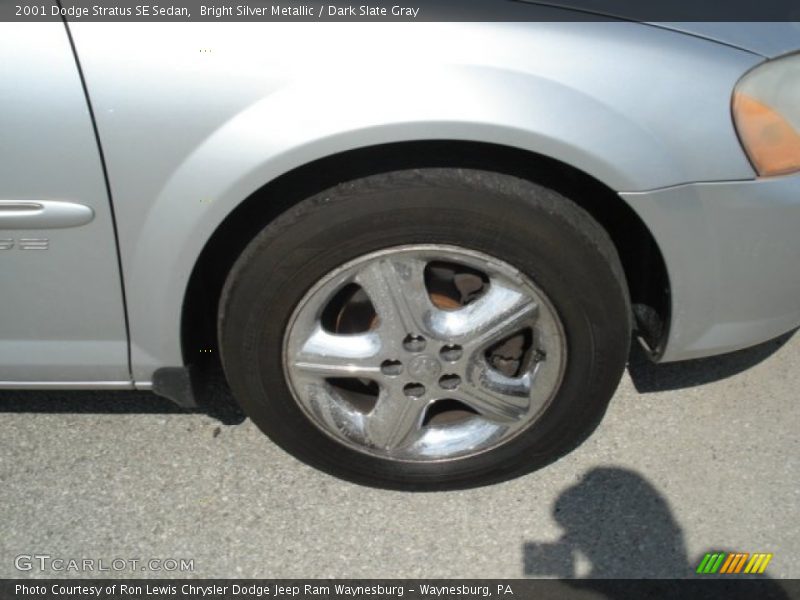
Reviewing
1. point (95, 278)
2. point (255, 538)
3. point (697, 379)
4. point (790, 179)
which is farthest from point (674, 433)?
point (95, 278)

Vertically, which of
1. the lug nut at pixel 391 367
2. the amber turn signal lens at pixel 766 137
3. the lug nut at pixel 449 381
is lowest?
the lug nut at pixel 449 381

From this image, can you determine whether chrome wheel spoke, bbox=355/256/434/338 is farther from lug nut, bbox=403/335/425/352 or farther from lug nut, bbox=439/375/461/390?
lug nut, bbox=439/375/461/390

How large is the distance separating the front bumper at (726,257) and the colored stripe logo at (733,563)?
1.72ft

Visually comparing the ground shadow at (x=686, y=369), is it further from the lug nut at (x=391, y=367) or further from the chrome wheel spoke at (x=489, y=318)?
the lug nut at (x=391, y=367)

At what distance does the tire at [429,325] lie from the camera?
74.2 inches

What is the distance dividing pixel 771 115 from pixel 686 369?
1068 mm

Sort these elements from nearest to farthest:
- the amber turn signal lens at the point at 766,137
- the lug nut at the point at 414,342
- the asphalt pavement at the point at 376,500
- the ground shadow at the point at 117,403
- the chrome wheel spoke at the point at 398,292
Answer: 1. the amber turn signal lens at the point at 766,137
2. the chrome wheel spoke at the point at 398,292
3. the lug nut at the point at 414,342
4. the asphalt pavement at the point at 376,500
5. the ground shadow at the point at 117,403

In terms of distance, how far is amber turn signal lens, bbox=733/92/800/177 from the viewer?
1819 millimetres

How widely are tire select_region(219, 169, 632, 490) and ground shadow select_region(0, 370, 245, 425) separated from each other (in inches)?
15.9

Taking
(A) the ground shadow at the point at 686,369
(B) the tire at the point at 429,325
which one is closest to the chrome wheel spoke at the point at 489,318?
(B) the tire at the point at 429,325

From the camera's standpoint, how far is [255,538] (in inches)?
88.0

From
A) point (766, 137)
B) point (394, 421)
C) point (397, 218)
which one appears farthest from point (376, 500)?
point (766, 137)

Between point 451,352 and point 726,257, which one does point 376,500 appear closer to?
point 451,352

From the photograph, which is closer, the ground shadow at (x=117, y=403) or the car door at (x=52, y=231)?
the car door at (x=52, y=231)
